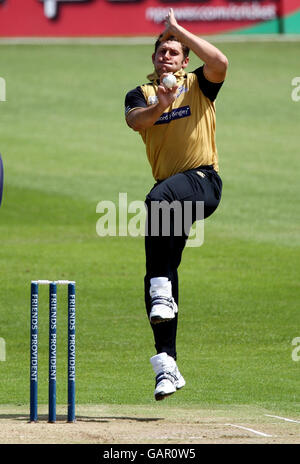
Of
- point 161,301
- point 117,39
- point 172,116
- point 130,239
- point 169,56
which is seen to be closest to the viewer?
point 161,301

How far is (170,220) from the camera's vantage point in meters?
7.84

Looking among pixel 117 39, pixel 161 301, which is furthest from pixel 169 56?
pixel 117 39

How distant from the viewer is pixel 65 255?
1678cm

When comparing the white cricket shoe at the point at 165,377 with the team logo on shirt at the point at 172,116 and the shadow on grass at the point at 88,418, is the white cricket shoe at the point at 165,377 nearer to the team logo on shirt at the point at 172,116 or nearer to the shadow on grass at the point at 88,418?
the shadow on grass at the point at 88,418

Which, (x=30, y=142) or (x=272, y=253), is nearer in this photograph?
(x=272, y=253)

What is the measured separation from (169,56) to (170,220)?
123 centimetres

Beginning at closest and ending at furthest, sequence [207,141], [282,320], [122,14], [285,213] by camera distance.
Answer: [207,141], [282,320], [285,213], [122,14]

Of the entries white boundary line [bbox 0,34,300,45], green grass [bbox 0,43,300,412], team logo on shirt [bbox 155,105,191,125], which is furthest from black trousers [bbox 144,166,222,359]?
white boundary line [bbox 0,34,300,45]

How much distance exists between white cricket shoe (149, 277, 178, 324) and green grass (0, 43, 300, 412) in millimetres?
1745

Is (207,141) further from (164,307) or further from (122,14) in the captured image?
(122,14)

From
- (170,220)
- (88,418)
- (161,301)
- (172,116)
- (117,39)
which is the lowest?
(88,418)

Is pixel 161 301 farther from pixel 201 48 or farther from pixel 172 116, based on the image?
pixel 201 48
